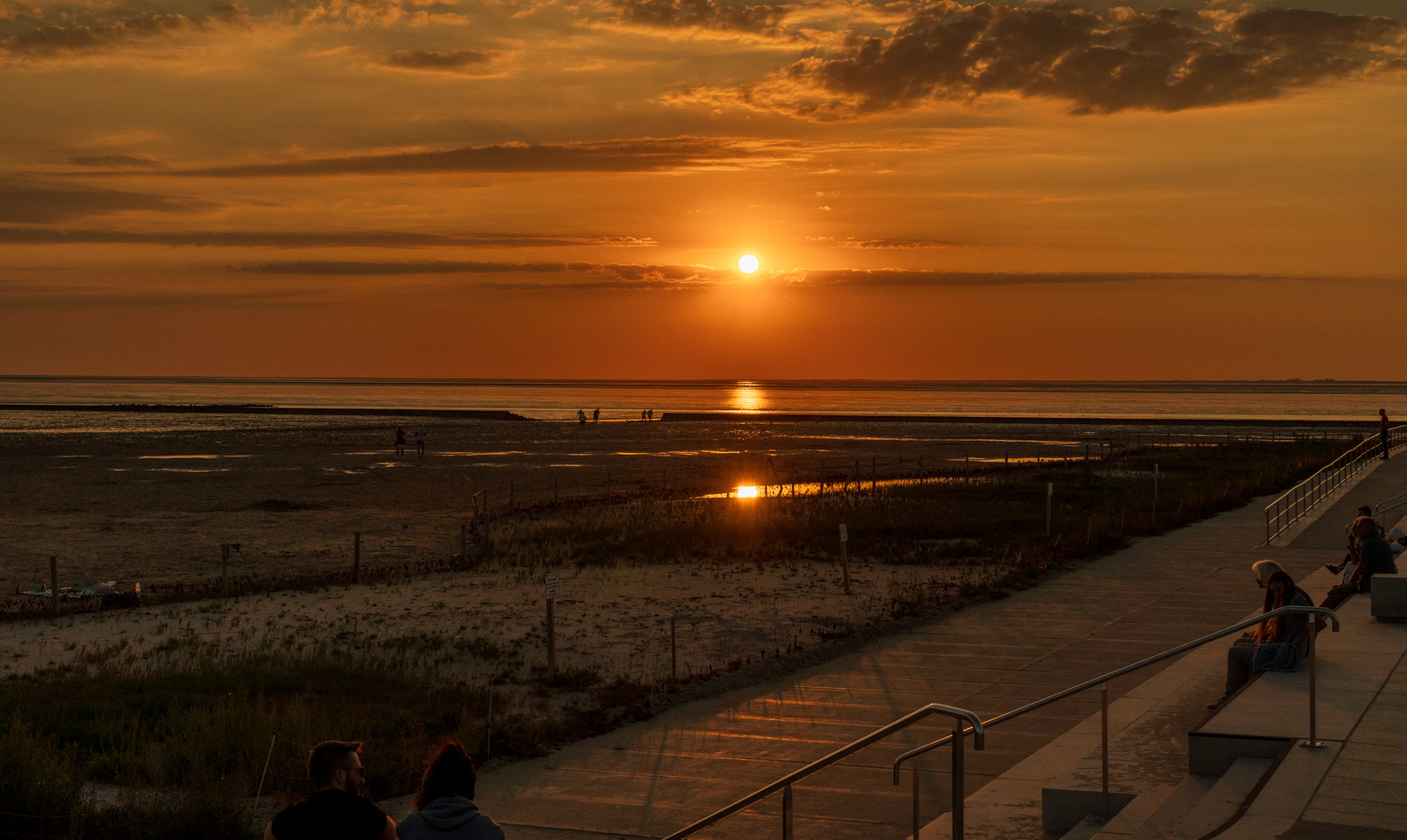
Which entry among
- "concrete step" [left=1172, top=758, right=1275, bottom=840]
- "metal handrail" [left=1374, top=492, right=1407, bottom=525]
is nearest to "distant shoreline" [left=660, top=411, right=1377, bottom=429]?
"metal handrail" [left=1374, top=492, right=1407, bottom=525]

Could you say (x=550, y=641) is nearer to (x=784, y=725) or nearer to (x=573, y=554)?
(x=784, y=725)

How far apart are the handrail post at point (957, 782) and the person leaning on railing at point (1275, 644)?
13.7 ft

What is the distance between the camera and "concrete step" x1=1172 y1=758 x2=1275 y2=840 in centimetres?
745

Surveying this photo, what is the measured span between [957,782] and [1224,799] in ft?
6.88

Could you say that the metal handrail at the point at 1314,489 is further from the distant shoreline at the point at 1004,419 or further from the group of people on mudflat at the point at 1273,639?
the distant shoreline at the point at 1004,419

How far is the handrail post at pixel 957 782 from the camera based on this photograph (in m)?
7.04

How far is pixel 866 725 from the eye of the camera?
13.6m

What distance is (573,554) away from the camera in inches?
1107

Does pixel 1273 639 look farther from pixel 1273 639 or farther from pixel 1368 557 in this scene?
pixel 1368 557

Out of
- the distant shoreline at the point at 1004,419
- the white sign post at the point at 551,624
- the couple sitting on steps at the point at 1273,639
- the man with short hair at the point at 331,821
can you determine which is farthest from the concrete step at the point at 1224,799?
the distant shoreline at the point at 1004,419

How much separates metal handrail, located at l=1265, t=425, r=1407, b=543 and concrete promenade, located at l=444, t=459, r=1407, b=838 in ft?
23.9

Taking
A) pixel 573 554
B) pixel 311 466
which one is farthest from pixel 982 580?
pixel 311 466

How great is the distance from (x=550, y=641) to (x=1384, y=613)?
9.98m

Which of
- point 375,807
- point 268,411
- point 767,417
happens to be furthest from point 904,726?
point 268,411
